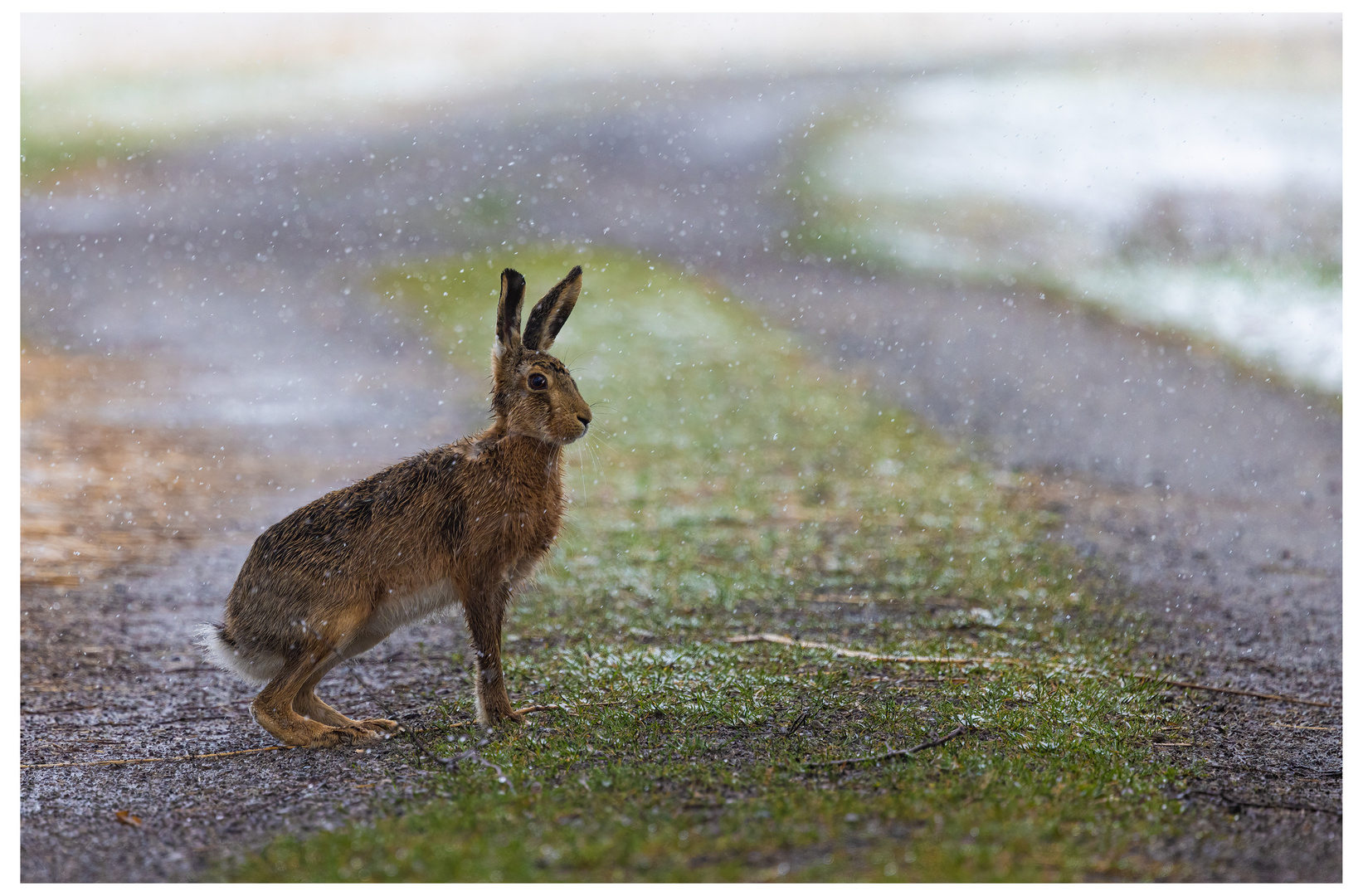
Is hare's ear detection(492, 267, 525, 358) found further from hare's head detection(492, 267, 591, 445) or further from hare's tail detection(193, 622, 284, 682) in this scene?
hare's tail detection(193, 622, 284, 682)

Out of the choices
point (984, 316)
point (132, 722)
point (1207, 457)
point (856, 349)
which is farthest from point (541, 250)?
point (132, 722)

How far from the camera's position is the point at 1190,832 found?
4371mm

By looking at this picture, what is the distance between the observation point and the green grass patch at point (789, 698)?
13.6 feet

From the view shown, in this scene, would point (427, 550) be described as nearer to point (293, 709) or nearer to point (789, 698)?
point (293, 709)

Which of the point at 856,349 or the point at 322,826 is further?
the point at 856,349

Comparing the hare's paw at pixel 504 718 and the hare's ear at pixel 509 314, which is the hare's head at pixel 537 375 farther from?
the hare's paw at pixel 504 718

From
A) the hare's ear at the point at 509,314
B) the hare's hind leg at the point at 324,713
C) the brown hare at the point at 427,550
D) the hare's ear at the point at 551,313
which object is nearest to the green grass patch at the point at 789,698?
the hare's hind leg at the point at 324,713

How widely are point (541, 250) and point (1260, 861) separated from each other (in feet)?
54.0

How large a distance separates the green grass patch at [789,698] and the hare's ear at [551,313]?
0.53 meters

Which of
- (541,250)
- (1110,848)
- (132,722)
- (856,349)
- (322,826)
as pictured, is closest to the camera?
(1110,848)

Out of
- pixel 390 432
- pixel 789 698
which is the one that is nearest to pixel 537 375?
pixel 789 698

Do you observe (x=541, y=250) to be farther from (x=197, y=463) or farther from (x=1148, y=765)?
(x=1148, y=765)

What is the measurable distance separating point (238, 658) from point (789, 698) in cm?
244

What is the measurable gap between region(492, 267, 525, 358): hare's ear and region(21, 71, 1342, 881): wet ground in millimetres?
1737
